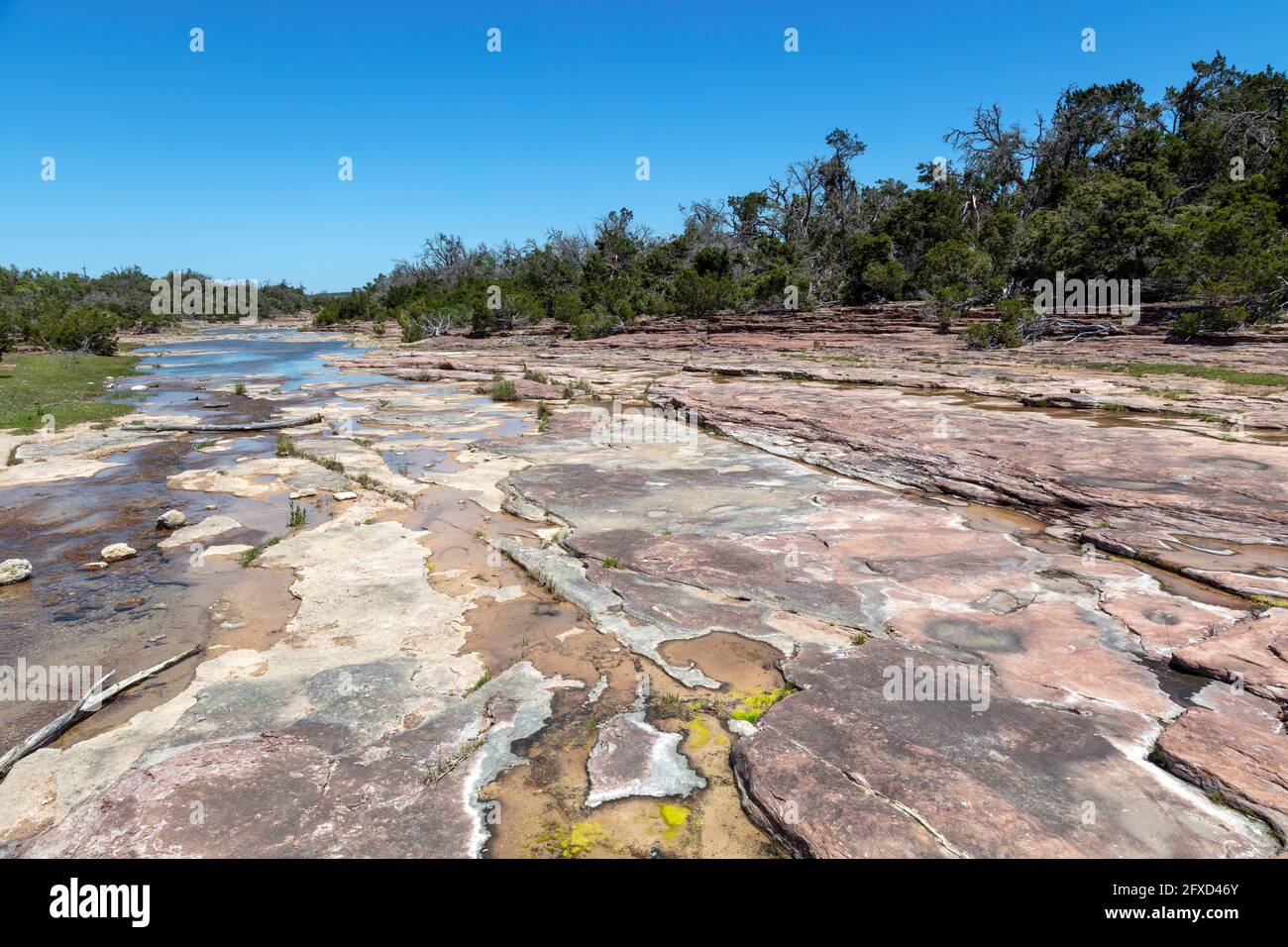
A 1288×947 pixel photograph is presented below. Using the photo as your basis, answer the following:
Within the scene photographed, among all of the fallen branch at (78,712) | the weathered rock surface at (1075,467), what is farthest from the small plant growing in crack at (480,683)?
the weathered rock surface at (1075,467)

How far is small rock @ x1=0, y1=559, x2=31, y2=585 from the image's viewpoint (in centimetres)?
619

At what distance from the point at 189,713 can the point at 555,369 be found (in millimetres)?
22508

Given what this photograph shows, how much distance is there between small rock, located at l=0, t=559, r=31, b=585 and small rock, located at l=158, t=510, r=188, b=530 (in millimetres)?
1469

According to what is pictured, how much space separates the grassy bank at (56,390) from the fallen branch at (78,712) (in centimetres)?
1241

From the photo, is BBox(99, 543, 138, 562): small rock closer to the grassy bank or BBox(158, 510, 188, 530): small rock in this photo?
BBox(158, 510, 188, 530): small rock

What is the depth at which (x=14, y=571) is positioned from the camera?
6246 mm

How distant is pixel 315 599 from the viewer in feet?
18.9

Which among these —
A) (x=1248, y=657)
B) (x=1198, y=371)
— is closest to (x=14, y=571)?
(x=1248, y=657)

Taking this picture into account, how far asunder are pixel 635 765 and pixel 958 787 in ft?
5.42

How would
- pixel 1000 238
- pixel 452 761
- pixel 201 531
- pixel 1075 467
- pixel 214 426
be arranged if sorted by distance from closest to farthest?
pixel 452 761 < pixel 201 531 < pixel 1075 467 < pixel 214 426 < pixel 1000 238

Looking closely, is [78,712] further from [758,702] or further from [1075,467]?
[1075,467]

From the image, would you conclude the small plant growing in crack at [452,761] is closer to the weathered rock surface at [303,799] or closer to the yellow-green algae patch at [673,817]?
the weathered rock surface at [303,799]

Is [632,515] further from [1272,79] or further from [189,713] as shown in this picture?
[1272,79]

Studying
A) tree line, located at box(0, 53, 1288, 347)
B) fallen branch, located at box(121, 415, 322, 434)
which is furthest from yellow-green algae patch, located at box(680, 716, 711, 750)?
tree line, located at box(0, 53, 1288, 347)
